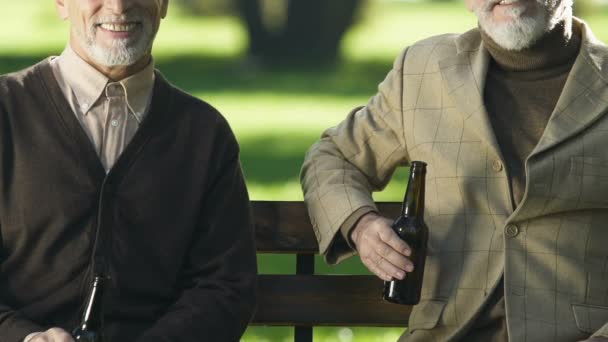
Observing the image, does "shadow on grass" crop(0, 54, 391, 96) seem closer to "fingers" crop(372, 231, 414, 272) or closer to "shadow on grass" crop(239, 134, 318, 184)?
"shadow on grass" crop(239, 134, 318, 184)

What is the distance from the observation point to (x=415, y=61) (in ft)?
16.0

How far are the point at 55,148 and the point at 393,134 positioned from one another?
1147 millimetres

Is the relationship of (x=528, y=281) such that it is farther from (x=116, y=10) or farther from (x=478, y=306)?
(x=116, y=10)

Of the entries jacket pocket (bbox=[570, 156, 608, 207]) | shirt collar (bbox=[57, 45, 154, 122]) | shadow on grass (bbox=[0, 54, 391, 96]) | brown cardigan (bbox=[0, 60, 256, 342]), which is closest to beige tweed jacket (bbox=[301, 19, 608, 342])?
jacket pocket (bbox=[570, 156, 608, 207])

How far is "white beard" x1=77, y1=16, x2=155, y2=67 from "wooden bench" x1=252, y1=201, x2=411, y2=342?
2.65 ft

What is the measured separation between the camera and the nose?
4480mm

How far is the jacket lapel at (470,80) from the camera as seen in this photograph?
15.2 ft

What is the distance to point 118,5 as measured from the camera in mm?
4477

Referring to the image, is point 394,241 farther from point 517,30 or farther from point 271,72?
point 271,72

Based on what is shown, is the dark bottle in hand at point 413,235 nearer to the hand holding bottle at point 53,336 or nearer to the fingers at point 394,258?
the fingers at point 394,258

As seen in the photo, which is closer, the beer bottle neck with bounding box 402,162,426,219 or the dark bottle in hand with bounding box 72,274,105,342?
the dark bottle in hand with bounding box 72,274,105,342

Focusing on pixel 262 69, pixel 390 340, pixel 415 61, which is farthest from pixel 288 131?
pixel 415 61

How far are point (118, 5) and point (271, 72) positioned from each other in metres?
21.0

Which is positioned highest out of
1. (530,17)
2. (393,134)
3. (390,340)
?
(530,17)
